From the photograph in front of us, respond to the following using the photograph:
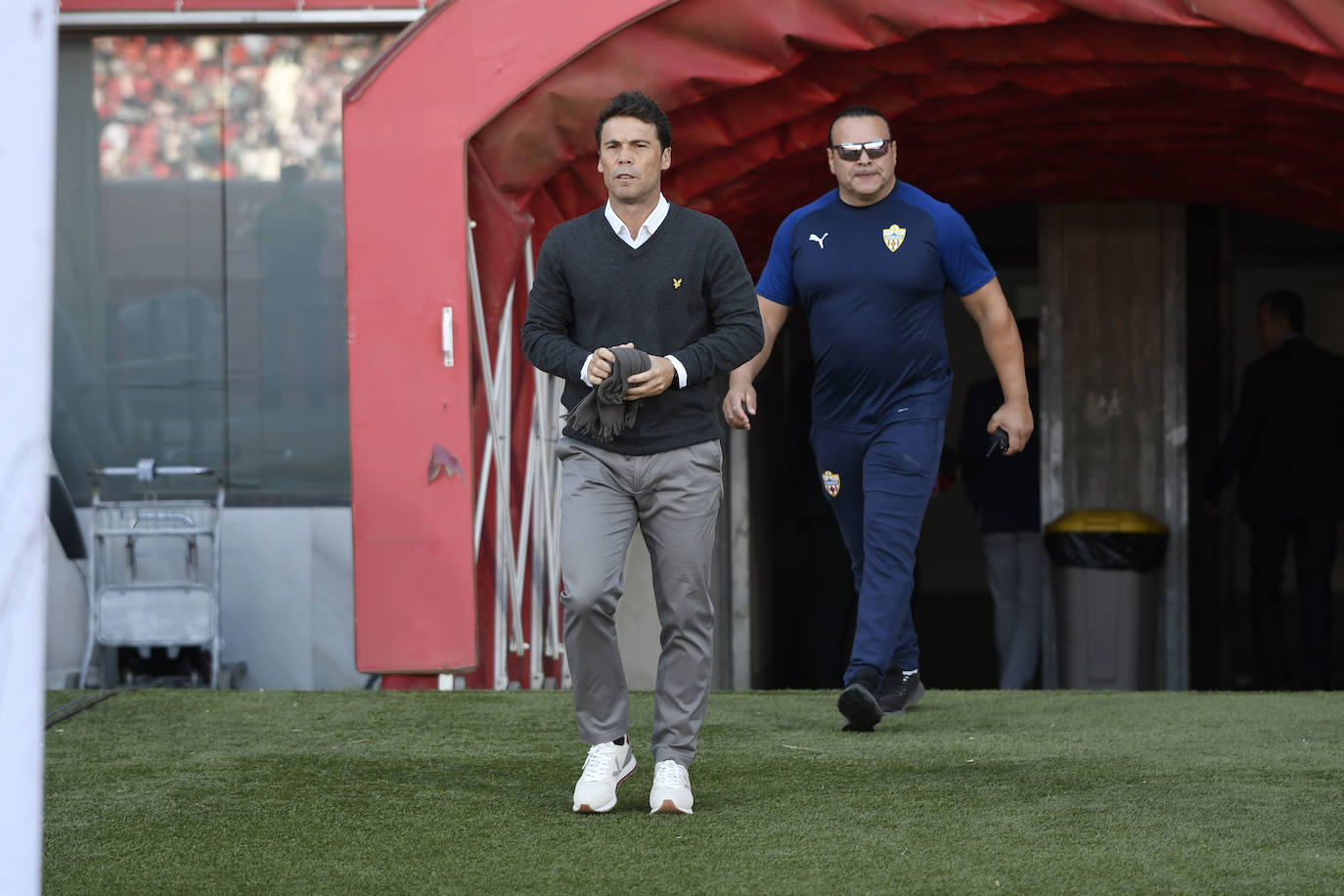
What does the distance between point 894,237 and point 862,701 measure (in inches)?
52.5

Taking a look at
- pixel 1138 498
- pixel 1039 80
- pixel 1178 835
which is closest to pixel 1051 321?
pixel 1138 498

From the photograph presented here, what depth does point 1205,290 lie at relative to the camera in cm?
1119

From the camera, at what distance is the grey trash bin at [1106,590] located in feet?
29.2

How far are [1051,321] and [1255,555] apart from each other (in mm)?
2066

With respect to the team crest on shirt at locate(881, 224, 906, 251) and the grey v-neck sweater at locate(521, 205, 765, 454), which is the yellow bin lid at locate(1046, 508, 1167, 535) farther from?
the grey v-neck sweater at locate(521, 205, 765, 454)

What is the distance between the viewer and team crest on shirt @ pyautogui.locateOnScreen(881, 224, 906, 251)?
191 inches

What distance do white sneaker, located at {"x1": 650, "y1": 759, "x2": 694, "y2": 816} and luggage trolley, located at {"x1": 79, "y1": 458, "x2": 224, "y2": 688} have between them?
13.6 ft

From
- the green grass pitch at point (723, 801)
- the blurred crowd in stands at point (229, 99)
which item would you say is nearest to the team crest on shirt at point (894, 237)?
the green grass pitch at point (723, 801)

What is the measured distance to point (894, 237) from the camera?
15.9 ft

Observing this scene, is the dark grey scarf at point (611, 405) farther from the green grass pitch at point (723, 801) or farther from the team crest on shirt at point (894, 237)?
the team crest on shirt at point (894, 237)

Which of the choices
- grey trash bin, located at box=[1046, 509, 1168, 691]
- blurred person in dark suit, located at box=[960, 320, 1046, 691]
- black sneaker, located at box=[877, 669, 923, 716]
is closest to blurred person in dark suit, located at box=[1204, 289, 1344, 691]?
grey trash bin, located at box=[1046, 509, 1168, 691]

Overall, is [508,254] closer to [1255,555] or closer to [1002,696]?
[1002,696]

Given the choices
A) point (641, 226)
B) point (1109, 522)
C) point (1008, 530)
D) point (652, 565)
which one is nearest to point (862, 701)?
point (652, 565)

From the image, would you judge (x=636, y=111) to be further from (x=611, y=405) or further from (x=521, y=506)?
(x=521, y=506)
